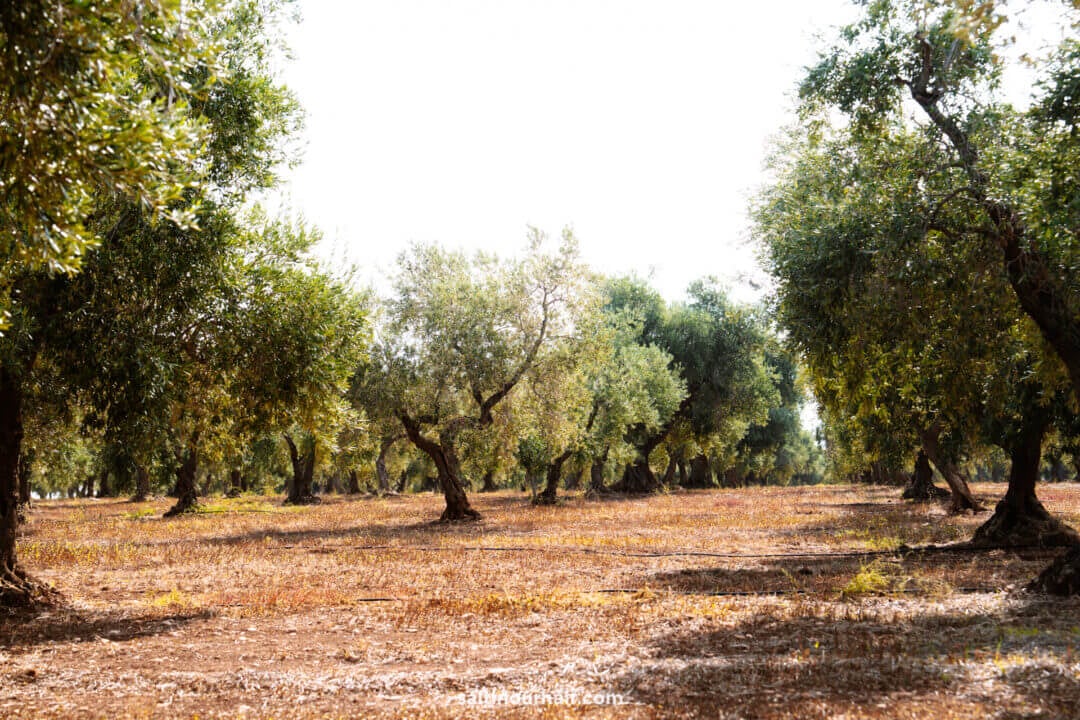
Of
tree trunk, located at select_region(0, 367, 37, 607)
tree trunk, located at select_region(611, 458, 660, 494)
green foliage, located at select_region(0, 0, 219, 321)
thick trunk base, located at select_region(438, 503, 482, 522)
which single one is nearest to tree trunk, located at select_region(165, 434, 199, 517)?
thick trunk base, located at select_region(438, 503, 482, 522)

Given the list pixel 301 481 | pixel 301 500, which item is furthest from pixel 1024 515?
pixel 301 481

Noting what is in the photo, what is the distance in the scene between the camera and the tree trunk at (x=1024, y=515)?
20078 mm

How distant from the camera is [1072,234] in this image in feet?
33.5

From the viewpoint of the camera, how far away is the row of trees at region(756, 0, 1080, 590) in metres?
11.6

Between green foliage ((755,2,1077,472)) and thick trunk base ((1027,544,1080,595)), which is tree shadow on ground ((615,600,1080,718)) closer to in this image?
thick trunk base ((1027,544,1080,595))

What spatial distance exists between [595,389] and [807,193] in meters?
29.9

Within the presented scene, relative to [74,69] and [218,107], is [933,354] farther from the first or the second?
[74,69]

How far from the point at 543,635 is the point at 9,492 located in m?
9.19

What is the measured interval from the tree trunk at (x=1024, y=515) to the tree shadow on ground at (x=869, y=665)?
9.35 m

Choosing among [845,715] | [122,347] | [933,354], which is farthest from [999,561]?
[122,347]

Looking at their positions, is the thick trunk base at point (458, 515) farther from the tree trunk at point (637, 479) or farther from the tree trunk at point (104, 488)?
the tree trunk at point (104, 488)

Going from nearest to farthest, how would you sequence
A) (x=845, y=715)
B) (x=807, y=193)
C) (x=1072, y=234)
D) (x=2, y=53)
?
(x=2, y=53) < (x=845, y=715) < (x=1072, y=234) < (x=807, y=193)

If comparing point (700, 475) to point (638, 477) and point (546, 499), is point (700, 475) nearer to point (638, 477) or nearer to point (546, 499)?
point (638, 477)

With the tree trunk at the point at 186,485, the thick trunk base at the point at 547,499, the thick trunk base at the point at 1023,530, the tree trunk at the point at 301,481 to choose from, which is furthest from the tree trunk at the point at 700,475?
the thick trunk base at the point at 1023,530
